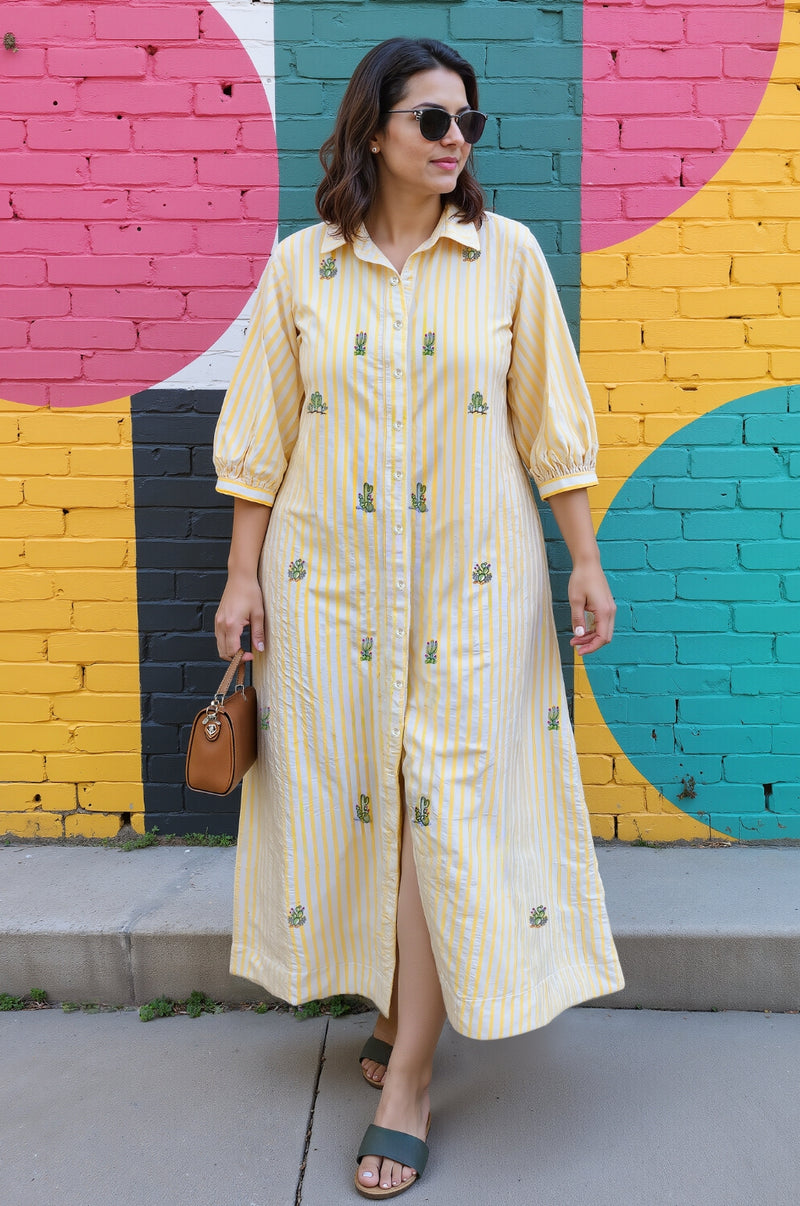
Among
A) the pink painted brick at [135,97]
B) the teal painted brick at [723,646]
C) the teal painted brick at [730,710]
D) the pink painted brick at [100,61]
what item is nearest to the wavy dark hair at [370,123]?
the pink painted brick at [135,97]

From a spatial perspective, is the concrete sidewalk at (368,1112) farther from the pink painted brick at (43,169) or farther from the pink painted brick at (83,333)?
the pink painted brick at (43,169)

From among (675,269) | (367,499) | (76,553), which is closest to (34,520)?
(76,553)

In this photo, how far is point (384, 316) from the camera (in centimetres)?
204

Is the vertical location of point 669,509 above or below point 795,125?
below

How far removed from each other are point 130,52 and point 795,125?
1879 mm

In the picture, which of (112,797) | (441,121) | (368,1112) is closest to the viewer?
(441,121)

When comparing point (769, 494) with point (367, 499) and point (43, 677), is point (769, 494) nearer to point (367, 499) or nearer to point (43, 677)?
point (367, 499)

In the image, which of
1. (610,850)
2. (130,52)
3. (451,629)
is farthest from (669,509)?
(130,52)

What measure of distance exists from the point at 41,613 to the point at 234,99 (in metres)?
1.59

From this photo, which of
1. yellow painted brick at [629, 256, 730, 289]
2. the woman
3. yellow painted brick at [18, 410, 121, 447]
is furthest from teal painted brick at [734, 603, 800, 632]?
yellow painted brick at [18, 410, 121, 447]

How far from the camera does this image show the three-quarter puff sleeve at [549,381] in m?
2.08

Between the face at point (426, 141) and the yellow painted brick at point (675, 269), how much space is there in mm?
1071

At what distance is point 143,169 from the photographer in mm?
2963

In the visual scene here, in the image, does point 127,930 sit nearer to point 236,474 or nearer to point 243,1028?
point 243,1028
